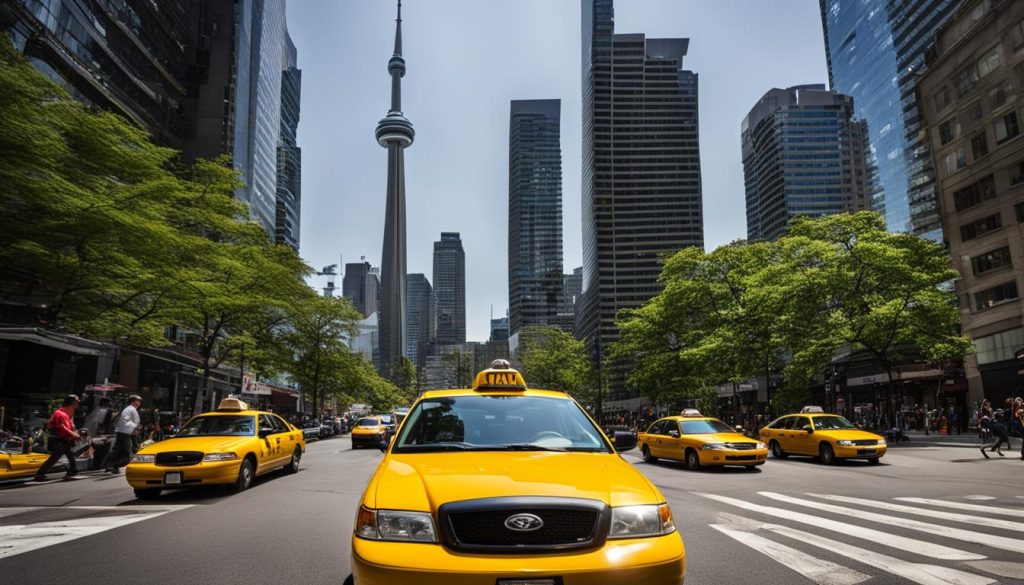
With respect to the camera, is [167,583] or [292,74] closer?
[167,583]

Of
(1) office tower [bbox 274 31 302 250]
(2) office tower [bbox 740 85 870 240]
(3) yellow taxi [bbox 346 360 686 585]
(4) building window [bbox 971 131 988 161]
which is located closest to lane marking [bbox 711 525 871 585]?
(3) yellow taxi [bbox 346 360 686 585]

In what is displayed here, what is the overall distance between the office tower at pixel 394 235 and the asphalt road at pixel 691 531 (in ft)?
442

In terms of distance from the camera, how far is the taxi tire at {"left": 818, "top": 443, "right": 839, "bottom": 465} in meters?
17.1

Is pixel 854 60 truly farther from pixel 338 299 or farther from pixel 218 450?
pixel 218 450

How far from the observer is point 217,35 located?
197 ft

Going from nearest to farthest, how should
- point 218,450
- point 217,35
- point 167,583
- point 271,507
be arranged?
point 167,583 < point 271,507 < point 218,450 < point 217,35

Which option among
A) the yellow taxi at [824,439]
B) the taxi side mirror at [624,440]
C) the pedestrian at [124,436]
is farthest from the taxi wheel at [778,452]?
the pedestrian at [124,436]

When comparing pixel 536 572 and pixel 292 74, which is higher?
pixel 292 74

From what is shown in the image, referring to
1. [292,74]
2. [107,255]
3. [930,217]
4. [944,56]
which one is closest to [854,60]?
[930,217]

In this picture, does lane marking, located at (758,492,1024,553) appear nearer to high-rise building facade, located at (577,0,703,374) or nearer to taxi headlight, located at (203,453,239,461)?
taxi headlight, located at (203,453,239,461)

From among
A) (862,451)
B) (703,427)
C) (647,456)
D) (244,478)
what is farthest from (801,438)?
(244,478)

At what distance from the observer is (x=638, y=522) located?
353cm

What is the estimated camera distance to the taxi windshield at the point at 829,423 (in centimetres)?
1783

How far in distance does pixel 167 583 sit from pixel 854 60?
505ft
